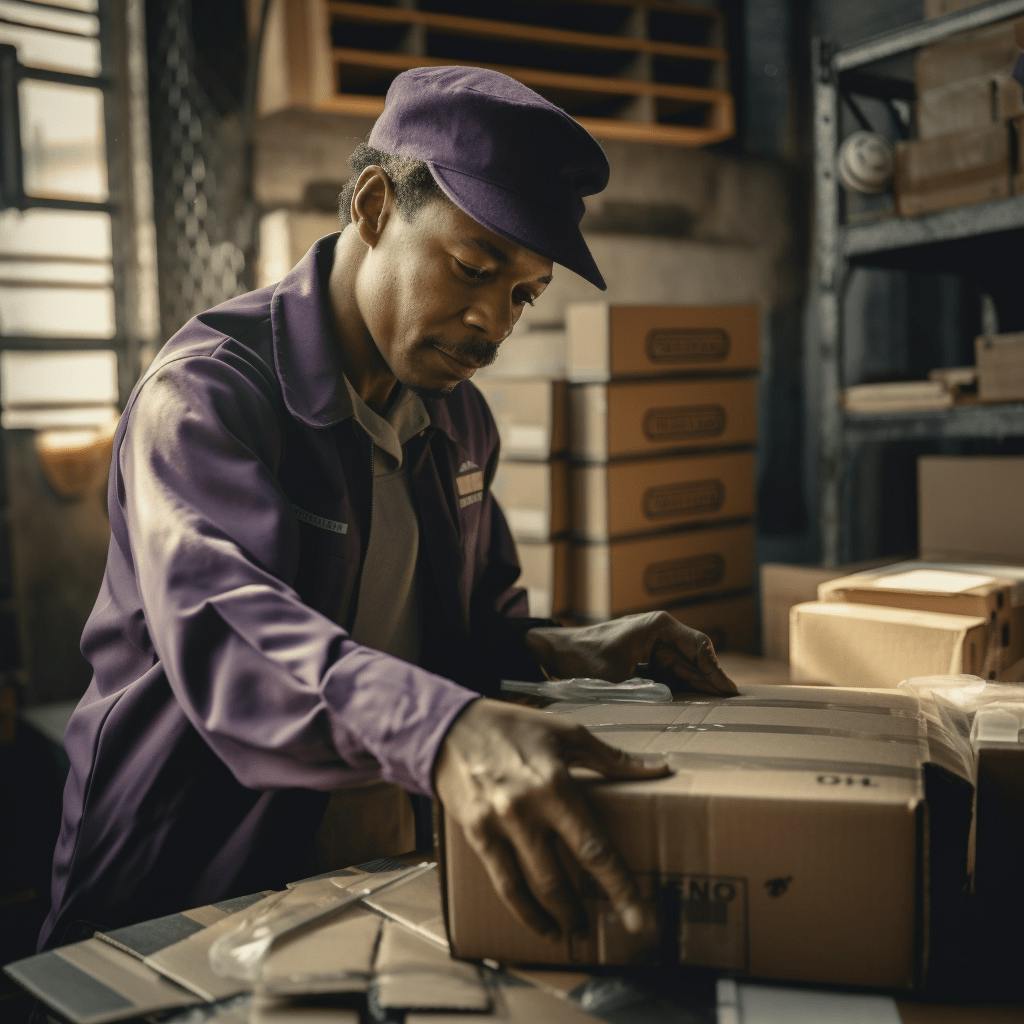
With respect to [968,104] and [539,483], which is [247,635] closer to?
[539,483]

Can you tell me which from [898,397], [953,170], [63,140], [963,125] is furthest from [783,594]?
[63,140]

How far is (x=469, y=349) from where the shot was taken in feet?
4.20

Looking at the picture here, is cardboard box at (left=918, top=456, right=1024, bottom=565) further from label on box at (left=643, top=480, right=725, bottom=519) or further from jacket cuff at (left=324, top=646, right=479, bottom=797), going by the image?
jacket cuff at (left=324, top=646, right=479, bottom=797)

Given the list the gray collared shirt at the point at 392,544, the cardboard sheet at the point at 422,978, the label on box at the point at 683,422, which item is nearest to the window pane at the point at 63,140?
the label on box at the point at 683,422

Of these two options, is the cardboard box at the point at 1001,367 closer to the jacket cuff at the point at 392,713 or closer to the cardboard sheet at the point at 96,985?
the jacket cuff at the point at 392,713

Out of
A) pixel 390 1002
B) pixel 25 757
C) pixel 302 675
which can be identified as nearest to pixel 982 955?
pixel 390 1002

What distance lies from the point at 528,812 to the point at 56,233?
11.3ft

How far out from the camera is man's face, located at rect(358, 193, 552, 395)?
1190 millimetres

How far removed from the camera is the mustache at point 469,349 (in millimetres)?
1273

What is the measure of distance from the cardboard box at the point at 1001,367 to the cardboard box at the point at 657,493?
0.62 m

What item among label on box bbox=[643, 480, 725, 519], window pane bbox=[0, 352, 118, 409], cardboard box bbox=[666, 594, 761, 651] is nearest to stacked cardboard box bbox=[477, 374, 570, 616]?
label on box bbox=[643, 480, 725, 519]

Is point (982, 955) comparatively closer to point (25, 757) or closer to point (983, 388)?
point (983, 388)

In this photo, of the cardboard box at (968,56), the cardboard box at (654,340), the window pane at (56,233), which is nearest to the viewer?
the cardboard box at (654,340)

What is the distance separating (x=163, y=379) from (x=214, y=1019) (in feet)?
2.04
